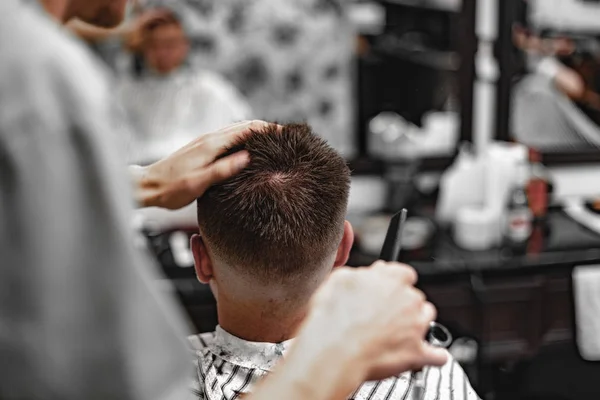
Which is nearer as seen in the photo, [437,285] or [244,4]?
[437,285]

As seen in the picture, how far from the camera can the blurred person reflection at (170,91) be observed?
9.99 ft

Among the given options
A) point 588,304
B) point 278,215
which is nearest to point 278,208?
point 278,215

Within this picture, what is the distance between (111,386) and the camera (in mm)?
596

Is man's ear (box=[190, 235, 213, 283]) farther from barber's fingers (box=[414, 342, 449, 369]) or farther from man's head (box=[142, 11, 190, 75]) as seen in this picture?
man's head (box=[142, 11, 190, 75])

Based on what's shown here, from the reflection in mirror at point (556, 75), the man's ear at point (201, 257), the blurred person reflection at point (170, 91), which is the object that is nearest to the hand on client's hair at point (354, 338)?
the man's ear at point (201, 257)

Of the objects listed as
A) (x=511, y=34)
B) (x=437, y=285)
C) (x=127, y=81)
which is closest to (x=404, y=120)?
(x=511, y=34)

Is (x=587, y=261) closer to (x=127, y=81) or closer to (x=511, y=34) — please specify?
(x=511, y=34)

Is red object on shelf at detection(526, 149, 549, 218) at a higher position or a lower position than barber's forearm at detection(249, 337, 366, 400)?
lower

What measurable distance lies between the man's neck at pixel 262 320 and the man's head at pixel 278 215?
0.13 ft

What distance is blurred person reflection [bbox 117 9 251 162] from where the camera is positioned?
3.04 metres

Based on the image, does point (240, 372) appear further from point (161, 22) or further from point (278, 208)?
point (161, 22)

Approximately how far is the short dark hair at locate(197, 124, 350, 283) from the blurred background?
1649mm

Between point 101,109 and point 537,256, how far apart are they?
2482 millimetres

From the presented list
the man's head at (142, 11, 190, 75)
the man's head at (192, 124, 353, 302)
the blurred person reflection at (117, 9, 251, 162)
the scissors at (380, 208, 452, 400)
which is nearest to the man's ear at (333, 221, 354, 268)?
the man's head at (192, 124, 353, 302)
